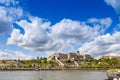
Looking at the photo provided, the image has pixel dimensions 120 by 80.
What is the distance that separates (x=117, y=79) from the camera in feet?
203

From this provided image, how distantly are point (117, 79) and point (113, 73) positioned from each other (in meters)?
6.00

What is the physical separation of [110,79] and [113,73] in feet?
9.37

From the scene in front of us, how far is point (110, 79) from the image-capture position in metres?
65.4

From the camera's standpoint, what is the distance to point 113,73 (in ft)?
222

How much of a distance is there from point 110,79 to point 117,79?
3.74 m

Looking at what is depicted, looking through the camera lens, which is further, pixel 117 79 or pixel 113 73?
pixel 113 73
